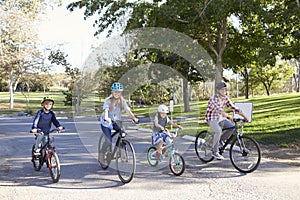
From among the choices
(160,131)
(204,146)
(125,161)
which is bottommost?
(125,161)

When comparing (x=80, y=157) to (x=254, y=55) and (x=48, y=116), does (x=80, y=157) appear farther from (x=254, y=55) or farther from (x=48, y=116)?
(x=254, y=55)

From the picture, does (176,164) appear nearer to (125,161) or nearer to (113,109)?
(125,161)

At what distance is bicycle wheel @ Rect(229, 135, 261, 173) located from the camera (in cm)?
702

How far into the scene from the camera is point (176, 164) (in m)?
6.92

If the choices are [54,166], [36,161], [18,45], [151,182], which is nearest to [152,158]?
[151,182]

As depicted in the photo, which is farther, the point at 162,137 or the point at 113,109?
the point at 162,137

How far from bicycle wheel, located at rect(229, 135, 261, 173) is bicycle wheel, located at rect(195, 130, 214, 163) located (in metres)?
0.74

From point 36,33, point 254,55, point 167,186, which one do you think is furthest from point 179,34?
point 36,33

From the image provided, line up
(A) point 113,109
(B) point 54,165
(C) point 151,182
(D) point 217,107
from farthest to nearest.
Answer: (D) point 217,107 → (A) point 113,109 → (B) point 54,165 → (C) point 151,182

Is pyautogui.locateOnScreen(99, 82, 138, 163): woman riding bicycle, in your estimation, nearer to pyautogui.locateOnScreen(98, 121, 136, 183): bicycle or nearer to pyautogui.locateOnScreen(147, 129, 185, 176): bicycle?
pyautogui.locateOnScreen(98, 121, 136, 183): bicycle

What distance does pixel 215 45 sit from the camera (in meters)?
18.3

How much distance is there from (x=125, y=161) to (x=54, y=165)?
1.33m

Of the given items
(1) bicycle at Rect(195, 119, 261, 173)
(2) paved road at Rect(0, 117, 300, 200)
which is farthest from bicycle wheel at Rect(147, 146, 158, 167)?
(1) bicycle at Rect(195, 119, 261, 173)

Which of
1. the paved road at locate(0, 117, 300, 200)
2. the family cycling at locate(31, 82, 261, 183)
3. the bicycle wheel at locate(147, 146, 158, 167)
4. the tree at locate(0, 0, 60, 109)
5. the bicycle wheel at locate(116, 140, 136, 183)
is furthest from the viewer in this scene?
the tree at locate(0, 0, 60, 109)
